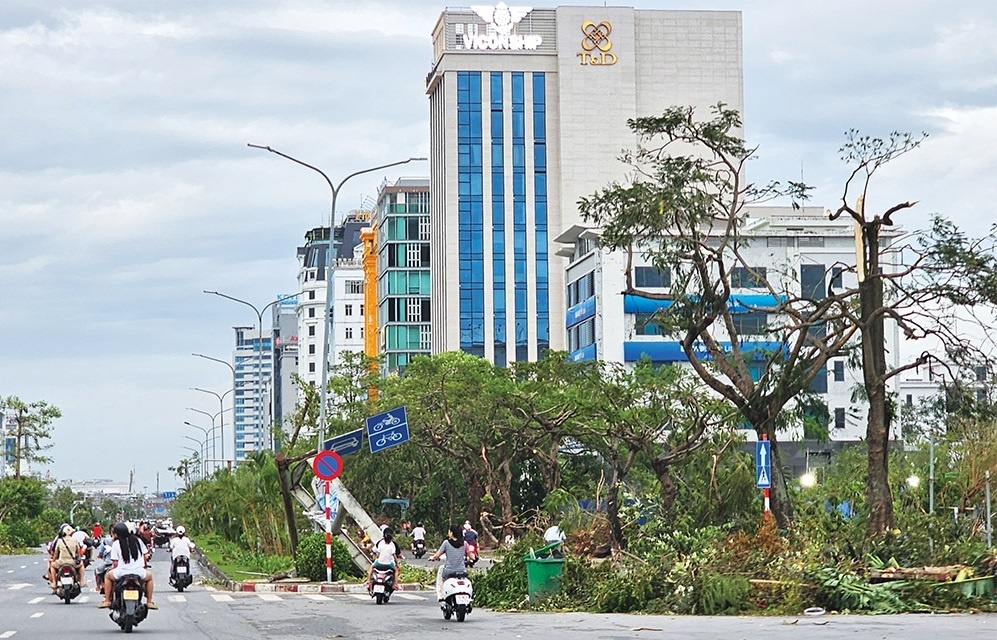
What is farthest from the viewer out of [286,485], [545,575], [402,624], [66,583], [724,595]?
[286,485]

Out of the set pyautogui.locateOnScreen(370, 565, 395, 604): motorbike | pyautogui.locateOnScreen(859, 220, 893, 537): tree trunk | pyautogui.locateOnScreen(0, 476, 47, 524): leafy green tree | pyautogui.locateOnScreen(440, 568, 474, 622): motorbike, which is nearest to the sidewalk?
pyautogui.locateOnScreen(370, 565, 395, 604): motorbike

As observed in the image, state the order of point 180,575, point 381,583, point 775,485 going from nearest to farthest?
point 381,583
point 775,485
point 180,575

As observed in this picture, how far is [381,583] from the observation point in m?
27.2

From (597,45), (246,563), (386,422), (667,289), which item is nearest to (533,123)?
(597,45)

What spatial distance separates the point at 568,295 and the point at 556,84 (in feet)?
62.9

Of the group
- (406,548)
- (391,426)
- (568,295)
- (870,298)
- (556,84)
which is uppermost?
(556,84)

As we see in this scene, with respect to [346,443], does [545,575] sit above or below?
below

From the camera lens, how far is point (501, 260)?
112 m

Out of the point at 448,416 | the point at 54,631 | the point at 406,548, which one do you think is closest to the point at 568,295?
the point at 406,548

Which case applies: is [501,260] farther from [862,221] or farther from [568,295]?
[862,221]

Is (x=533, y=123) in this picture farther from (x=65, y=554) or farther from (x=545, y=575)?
(x=545, y=575)

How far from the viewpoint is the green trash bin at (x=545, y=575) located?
25.5 meters

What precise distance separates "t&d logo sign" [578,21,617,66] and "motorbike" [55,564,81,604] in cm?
8542

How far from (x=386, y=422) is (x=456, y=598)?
944cm
